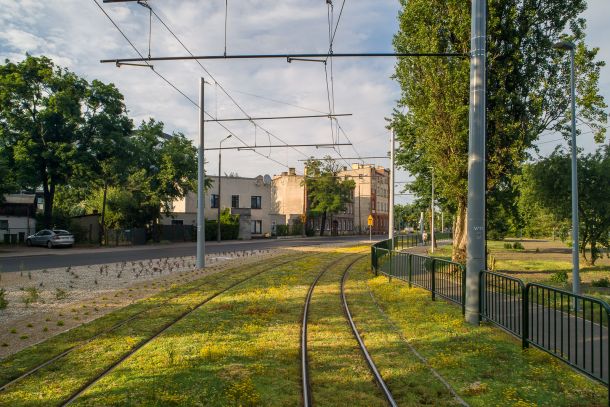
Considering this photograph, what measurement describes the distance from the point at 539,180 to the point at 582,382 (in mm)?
16968

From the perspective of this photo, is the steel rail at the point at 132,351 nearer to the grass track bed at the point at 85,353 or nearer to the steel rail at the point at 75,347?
the grass track bed at the point at 85,353

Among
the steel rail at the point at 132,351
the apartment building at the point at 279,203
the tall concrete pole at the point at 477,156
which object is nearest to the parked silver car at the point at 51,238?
the apartment building at the point at 279,203

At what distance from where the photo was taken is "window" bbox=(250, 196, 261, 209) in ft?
216

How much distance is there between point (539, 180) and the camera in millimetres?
21062

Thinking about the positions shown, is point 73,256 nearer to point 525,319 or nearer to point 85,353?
point 85,353

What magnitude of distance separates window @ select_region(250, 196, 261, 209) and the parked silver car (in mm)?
30979

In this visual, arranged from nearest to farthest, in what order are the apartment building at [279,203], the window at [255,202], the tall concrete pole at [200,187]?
the tall concrete pole at [200,187] < the apartment building at [279,203] < the window at [255,202]

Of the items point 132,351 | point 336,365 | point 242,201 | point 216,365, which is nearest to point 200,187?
point 132,351

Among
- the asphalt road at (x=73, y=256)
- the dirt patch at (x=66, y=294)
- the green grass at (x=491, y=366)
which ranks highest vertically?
the green grass at (x=491, y=366)

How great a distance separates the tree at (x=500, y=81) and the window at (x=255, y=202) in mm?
48329

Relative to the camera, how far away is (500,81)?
677 inches

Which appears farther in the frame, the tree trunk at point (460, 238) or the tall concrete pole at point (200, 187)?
the tall concrete pole at point (200, 187)

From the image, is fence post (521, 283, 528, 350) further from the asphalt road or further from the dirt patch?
the asphalt road

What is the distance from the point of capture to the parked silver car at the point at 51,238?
36.1 metres
